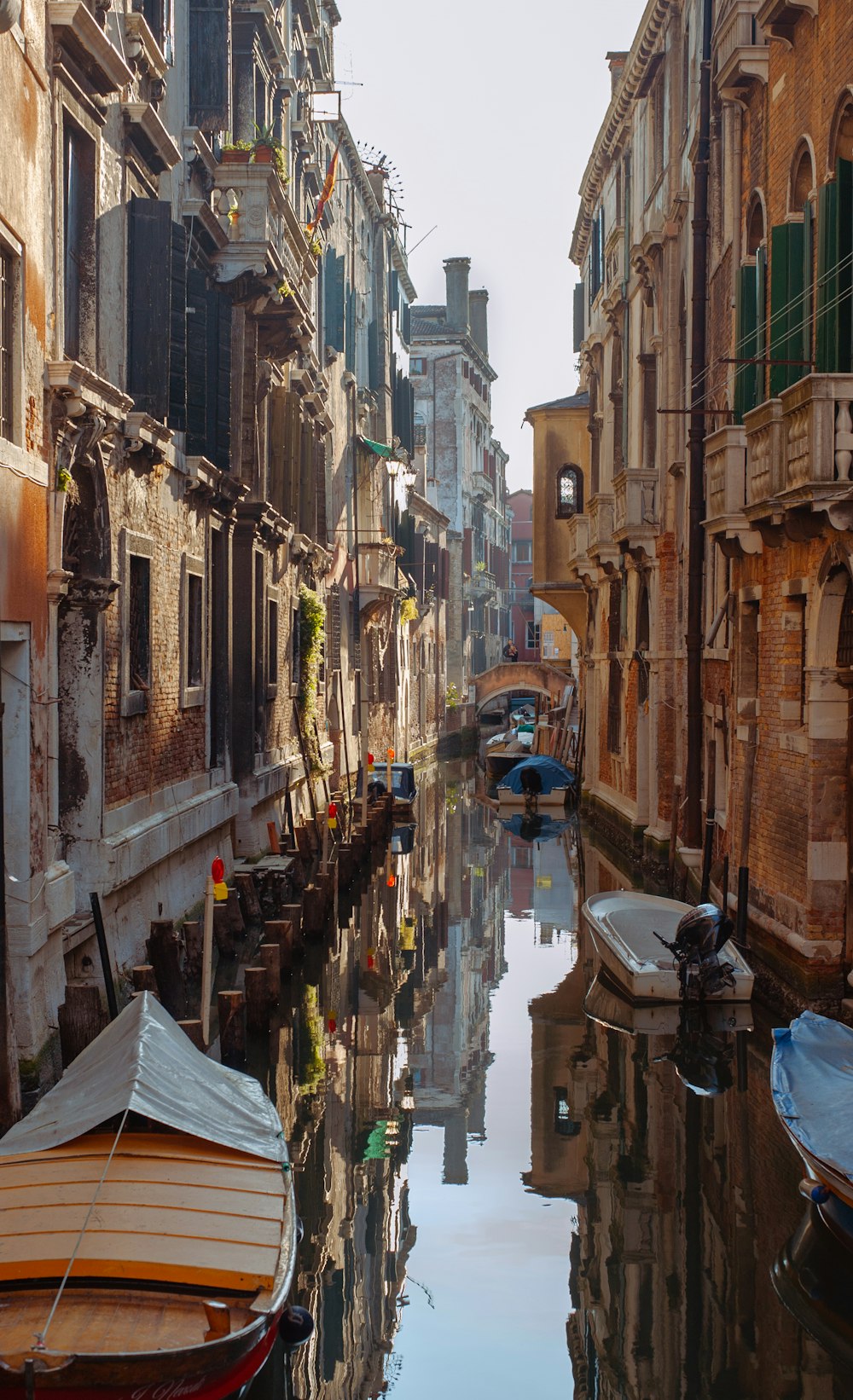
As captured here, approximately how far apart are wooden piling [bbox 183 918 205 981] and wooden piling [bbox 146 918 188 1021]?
0.73 m

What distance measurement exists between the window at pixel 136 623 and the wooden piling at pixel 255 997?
221cm

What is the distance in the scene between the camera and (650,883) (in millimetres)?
19750

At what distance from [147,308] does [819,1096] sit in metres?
7.58

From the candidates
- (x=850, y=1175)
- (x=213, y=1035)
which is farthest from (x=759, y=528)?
(x=850, y=1175)

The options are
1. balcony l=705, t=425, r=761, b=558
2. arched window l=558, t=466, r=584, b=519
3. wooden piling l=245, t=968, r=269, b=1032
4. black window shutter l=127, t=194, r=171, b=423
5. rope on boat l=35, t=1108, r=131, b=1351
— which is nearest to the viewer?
rope on boat l=35, t=1108, r=131, b=1351

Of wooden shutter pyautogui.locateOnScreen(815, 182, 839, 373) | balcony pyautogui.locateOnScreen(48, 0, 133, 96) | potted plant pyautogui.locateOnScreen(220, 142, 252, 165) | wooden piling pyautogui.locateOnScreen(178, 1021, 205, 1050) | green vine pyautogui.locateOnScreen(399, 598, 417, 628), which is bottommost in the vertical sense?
wooden piling pyautogui.locateOnScreen(178, 1021, 205, 1050)

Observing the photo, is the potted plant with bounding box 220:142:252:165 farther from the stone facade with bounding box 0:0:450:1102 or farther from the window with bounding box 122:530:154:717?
the window with bounding box 122:530:154:717

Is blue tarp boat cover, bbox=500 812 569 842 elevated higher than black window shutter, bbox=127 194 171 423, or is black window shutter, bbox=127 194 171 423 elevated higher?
black window shutter, bbox=127 194 171 423

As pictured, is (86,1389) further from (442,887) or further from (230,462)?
(442,887)

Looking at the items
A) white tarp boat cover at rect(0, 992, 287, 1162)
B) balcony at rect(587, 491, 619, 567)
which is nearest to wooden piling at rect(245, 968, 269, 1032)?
white tarp boat cover at rect(0, 992, 287, 1162)

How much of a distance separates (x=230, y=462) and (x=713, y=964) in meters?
7.96

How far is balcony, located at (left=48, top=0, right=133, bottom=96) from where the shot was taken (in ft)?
31.5

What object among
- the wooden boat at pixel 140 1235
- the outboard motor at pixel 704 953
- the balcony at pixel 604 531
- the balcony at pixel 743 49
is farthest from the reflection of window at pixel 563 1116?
the balcony at pixel 604 531

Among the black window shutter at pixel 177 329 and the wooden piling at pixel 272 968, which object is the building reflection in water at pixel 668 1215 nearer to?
the wooden piling at pixel 272 968
